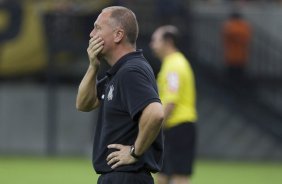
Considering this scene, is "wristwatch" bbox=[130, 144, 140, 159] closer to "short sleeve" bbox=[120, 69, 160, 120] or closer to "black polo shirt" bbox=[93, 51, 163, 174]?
"black polo shirt" bbox=[93, 51, 163, 174]

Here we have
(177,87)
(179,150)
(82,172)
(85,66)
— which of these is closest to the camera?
(177,87)

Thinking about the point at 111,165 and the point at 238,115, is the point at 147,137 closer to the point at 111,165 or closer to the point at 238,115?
the point at 111,165

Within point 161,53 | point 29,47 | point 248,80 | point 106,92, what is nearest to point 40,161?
point 29,47

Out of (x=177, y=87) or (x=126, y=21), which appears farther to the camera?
(x=177, y=87)

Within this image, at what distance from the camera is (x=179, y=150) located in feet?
38.7

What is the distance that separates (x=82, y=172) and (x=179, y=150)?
6.50 m

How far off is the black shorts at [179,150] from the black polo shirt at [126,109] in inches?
176

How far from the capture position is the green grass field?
16641mm

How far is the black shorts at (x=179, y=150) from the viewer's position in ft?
38.5

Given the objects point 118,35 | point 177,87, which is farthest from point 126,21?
point 177,87

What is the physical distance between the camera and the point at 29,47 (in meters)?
23.4

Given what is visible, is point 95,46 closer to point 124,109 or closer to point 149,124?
point 124,109

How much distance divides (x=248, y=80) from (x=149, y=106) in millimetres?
16071

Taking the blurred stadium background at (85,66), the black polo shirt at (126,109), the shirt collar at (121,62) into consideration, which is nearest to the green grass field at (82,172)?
the blurred stadium background at (85,66)
